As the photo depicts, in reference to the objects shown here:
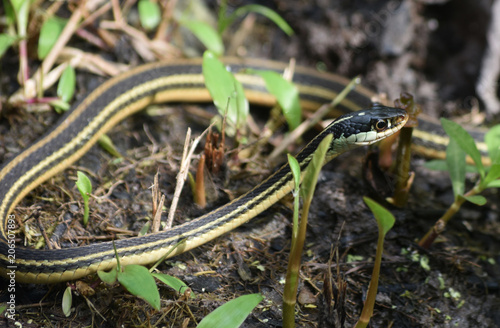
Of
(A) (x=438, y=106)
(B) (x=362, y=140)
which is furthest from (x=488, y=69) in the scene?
(B) (x=362, y=140)

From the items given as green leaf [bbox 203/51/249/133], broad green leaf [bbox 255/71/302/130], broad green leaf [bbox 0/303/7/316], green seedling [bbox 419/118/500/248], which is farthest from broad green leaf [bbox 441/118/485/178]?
broad green leaf [bbox 0/303/7/316]

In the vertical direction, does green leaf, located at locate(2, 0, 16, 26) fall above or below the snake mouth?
above

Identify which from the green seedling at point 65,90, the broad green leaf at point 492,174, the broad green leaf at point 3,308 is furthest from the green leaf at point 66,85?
the broad green leaf at point 492,174

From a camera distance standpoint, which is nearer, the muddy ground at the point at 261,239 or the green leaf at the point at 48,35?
the muddy ground at the point at 261,239

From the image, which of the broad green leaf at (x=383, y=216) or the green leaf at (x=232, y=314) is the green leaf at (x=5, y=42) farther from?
the broad green leaf at (x=383, y=216)

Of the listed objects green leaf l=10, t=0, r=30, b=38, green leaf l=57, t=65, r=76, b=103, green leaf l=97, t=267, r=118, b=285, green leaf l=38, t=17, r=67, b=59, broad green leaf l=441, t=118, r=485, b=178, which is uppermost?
green leaf l=10, t=0, r=30, b=38

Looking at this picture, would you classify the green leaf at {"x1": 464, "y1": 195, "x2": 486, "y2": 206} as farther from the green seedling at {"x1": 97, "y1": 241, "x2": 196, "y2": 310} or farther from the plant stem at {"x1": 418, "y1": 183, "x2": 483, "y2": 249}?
the green seedling at {"x1": 97, "y1": 241, "x2": 196, "y2": 310}

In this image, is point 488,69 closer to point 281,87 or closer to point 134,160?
point 281,87
